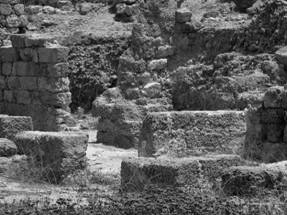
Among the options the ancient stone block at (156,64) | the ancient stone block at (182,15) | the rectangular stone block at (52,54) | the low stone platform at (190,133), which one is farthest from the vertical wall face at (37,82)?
the low stone platform at (190,133)

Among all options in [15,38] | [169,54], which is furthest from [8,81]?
[169,54]

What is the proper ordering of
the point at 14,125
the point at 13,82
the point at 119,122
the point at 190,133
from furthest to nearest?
the point at 13,82 → the point at 119,122 → the point at 14,125 → the point at 190,133

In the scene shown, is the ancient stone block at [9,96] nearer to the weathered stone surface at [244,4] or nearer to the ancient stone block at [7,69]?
the ancient stone block at [7,69]

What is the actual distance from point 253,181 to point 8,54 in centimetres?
1131

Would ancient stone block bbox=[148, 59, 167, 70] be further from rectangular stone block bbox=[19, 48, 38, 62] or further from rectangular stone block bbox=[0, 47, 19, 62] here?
rectangular stone block bbox=[0, 47, 19, 62]

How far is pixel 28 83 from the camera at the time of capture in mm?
18641

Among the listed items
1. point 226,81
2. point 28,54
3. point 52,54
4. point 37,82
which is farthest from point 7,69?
point 226,81

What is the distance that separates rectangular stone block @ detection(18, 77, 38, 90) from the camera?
18.4m

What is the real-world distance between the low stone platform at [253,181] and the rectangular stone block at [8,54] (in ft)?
35.3

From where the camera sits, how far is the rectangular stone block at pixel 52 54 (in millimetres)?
17984

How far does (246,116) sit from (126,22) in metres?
12.4

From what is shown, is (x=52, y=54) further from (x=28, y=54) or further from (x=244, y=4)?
(x=244, y=4)

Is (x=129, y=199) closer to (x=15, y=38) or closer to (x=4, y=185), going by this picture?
(x=4, y=185)

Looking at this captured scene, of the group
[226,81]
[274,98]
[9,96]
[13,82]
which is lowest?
[9,96]
